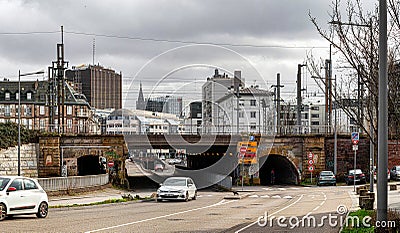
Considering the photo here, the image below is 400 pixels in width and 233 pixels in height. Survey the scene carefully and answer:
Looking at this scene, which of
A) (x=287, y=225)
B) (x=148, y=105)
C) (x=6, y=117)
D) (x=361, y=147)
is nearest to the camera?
(x=287, y=225)

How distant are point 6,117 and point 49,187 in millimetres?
92266

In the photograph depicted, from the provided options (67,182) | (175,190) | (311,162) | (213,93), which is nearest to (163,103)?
(67,182)

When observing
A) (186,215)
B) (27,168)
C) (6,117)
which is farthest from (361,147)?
(6,117)

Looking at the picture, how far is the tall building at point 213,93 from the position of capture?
65.0 metres

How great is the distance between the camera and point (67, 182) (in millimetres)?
39562

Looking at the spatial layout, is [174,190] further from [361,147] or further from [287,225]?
[361,147]

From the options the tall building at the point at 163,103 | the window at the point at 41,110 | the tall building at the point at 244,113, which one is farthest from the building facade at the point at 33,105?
the tall building at the point at 163,103

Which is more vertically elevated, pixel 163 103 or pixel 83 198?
pixel 163 103

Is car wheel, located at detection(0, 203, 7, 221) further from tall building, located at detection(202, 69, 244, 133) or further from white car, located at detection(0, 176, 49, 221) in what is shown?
tall building, located at detection(202, 69, 244, 133)

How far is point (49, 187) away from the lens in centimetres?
3738

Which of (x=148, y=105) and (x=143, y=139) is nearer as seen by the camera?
(x=148, y=105)

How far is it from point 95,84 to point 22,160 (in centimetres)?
10325

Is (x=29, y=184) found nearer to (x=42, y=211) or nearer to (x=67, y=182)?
(x=42, y=211)

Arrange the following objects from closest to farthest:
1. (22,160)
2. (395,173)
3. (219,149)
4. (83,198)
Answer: (83,198) < (22,160) < (395,173) < (219,149)
